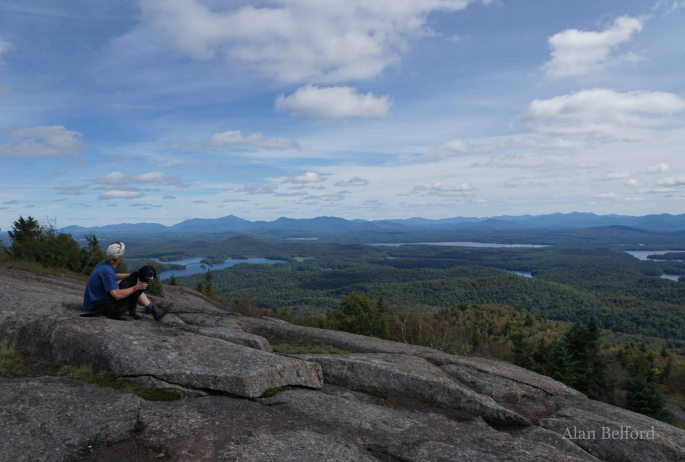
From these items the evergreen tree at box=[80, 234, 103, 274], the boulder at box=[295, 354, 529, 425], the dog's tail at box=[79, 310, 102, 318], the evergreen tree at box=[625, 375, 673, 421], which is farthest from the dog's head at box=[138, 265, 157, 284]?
the evergreen tree at box=[625, 375, 673, 421]

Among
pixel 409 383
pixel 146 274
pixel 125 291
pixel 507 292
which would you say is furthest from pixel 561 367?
pixel 507 292

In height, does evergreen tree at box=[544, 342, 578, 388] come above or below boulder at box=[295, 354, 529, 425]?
below

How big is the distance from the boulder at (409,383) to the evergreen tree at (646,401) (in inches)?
821

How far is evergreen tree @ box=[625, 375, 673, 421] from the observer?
71.8ft

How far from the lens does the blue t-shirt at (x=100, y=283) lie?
28.7 ft

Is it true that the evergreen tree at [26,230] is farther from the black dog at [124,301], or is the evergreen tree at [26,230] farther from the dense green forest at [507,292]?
the dense green forest at [507,292]

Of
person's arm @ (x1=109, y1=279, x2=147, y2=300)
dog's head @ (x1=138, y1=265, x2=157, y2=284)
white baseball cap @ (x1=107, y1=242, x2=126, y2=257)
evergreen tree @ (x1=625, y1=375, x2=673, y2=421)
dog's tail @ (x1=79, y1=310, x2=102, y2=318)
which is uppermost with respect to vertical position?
white baseball cap @ (x1=107, y1=242, x2=126, y2=257)

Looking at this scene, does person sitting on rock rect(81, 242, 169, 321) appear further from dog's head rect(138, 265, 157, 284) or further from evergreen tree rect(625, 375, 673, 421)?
evergreen tree rect(625, 375, 673, 421)

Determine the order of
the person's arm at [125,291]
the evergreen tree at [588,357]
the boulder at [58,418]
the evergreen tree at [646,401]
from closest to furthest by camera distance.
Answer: the boulder at [58,418]
the person's arm at [125,291]
the evergreen tree at [646,401]
the evergreen tree at [588,357]

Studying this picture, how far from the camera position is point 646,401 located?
22.2m

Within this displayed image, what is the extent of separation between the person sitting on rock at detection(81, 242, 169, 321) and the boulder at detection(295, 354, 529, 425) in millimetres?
4871

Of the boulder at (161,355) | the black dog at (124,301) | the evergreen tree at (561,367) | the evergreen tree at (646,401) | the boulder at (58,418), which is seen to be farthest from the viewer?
the evergreen tree at (561,367)

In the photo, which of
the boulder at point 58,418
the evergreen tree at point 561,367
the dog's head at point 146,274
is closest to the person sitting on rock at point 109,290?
the dog's head at point 146,274

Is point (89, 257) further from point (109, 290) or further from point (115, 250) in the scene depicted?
point (115, 250)
